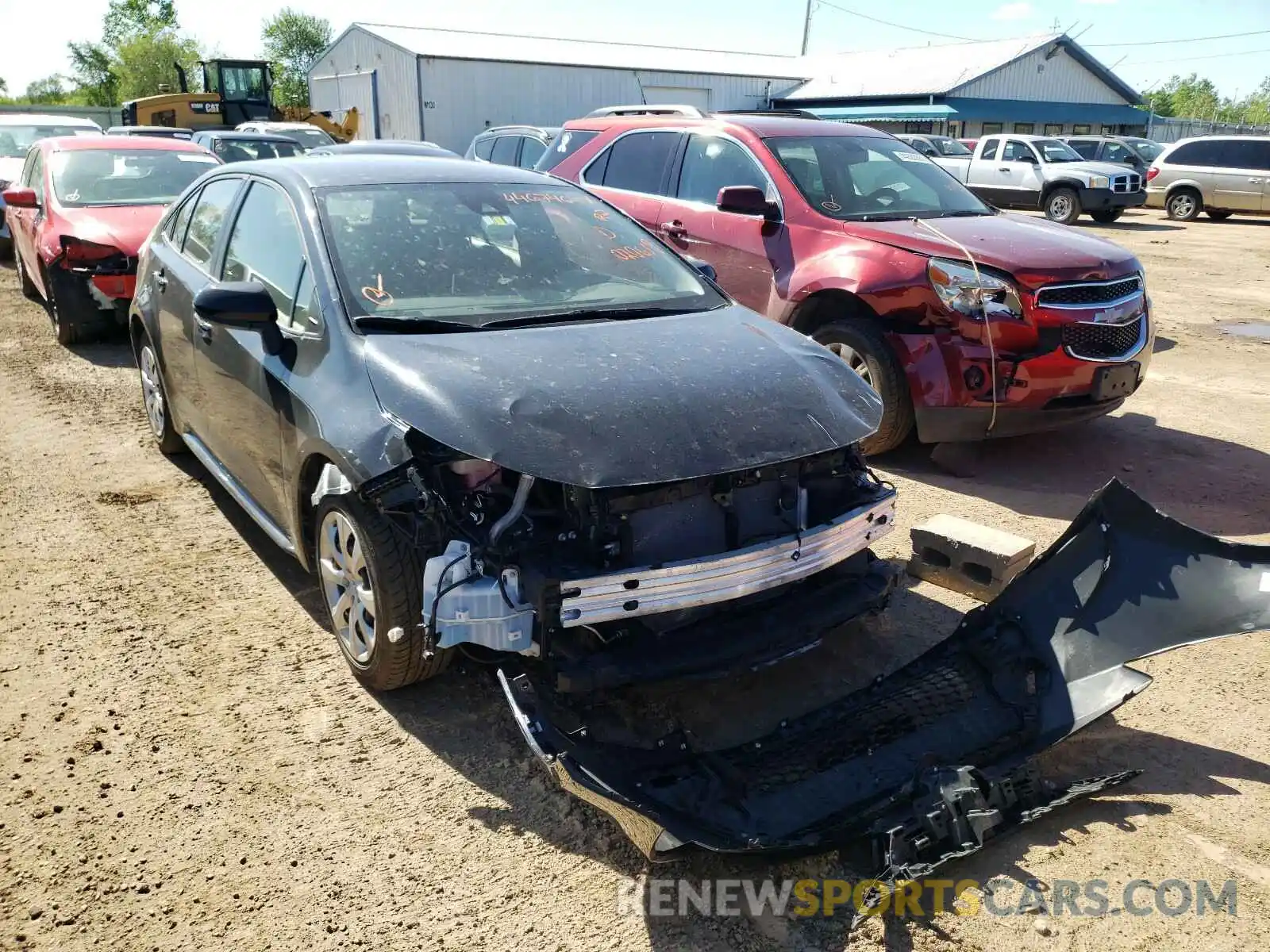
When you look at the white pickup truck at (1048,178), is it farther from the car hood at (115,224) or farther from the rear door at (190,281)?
the rear door at (190,281)

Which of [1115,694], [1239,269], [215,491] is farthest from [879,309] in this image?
[1239,269]

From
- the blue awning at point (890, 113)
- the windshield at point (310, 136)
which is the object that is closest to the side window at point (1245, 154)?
the blue awning at point (890, 113)

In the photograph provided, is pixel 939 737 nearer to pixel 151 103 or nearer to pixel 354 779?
pixel 354 779

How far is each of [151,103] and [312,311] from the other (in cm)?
2545

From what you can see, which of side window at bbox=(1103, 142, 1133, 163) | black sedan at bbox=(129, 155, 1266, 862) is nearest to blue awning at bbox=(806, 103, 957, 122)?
side window at bbox=(1103, 142, 1133, 163)

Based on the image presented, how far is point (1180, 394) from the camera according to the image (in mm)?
7418

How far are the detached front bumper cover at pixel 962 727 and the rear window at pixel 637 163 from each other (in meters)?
4.69

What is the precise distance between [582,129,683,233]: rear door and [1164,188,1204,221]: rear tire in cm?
1888

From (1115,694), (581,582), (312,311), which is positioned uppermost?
(312,311)

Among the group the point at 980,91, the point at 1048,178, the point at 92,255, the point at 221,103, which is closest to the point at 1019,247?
the point at 92,255

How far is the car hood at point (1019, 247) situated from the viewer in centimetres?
530

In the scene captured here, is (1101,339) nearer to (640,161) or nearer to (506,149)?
(640,161)

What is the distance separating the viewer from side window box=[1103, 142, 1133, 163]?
23719 mm

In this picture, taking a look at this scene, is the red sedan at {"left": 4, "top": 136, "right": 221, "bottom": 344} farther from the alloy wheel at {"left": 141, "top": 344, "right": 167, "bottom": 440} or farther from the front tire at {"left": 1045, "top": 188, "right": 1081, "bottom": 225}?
the front tire at {"left": 1045, "top": 188, "right": 1081, "bottom": 225}
